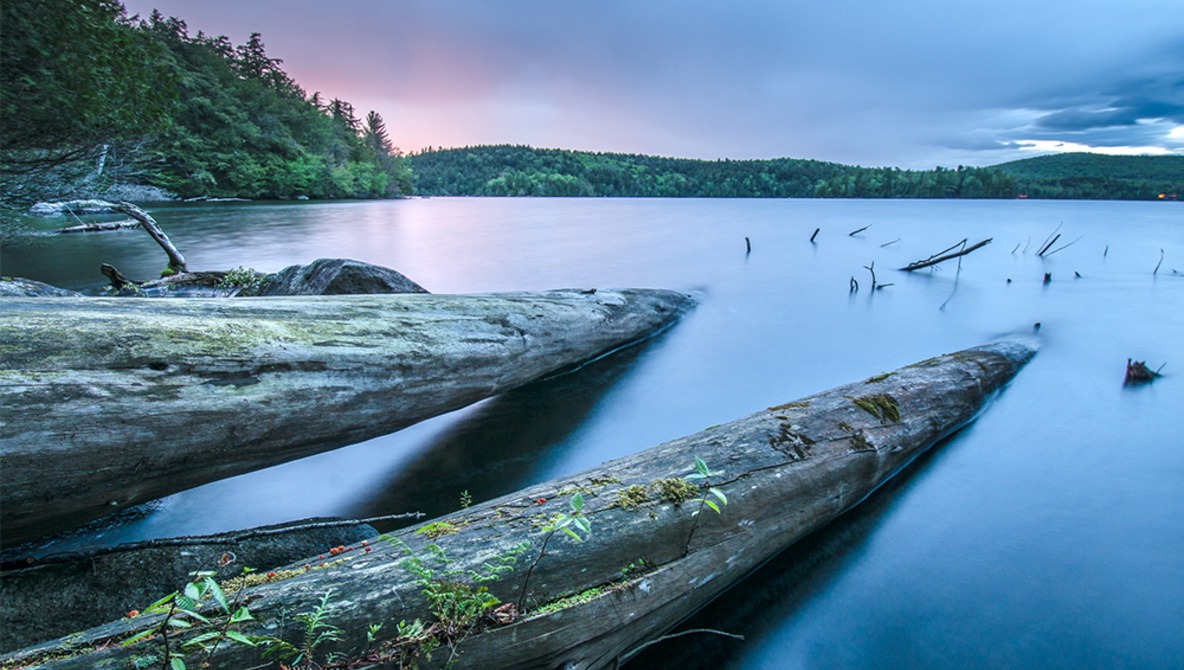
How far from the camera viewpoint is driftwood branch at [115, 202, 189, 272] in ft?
32.3

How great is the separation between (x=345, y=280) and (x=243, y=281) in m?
4.19

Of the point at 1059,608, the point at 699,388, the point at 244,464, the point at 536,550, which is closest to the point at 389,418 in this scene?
the point at 244,464

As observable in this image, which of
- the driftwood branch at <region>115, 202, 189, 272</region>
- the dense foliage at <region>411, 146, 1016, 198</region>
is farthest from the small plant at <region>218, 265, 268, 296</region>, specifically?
the dense foliage at <region>411, 146, 1016, 198</region>

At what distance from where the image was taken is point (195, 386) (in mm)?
2730

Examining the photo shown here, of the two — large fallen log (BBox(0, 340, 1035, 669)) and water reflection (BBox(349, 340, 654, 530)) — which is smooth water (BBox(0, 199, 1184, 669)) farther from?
large fallen log (BBox(0, 340, 1035, 669))

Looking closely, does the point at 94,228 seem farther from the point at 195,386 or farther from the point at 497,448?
the point at 195,386

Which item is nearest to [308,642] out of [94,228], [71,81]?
[71,81]

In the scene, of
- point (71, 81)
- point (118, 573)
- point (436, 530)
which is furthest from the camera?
point (71, 81)

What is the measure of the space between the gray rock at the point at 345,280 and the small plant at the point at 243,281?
2134mm

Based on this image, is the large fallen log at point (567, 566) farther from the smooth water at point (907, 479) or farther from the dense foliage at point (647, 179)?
the dense foliage at point (647, 179)

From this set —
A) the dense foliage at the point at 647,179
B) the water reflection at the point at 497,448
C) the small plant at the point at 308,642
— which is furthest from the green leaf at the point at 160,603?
the dense foliage at the point at 647,179

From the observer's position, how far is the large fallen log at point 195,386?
7.59 feet

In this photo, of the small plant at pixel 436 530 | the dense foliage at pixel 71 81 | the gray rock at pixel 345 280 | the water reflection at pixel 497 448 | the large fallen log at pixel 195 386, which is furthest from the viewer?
the dense foliage at pixel 71 81

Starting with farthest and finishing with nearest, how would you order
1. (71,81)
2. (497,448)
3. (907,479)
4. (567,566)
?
(71,81) < (497,448) < (907,479) < (567,566)
